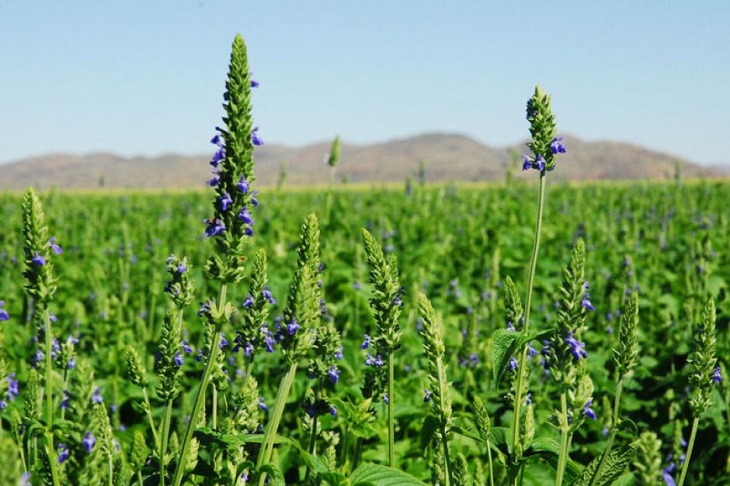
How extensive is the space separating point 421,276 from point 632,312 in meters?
4.99

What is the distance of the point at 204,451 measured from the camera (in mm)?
2684

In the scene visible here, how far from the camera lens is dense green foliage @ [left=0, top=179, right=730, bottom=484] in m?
2.91

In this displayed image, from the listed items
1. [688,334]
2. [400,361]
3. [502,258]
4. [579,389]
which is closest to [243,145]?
[579,389]

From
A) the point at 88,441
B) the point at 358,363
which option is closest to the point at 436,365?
the point at 88,441

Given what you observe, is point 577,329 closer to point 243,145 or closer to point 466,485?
point 466,485

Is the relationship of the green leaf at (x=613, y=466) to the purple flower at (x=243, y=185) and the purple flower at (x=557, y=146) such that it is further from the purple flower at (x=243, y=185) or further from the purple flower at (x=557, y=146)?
the purple flower at (x=243, y=185)

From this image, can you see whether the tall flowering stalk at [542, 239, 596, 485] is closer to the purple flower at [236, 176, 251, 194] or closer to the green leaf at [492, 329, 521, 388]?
the green leaf at [492, 329, 521, 388]

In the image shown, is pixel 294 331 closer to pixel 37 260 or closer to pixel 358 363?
pixel 37 260

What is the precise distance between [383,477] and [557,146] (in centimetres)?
A: 141

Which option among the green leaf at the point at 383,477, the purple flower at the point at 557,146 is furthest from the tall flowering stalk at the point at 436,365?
the purple flower at the point at 557,146

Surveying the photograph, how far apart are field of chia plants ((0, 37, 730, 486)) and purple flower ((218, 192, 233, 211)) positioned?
0.04ft

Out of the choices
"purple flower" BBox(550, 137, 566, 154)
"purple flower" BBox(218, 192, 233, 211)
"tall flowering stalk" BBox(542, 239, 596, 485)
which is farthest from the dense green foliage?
"purple flower" BBox(550, 137, 566, 154)

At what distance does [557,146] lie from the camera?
104 inches

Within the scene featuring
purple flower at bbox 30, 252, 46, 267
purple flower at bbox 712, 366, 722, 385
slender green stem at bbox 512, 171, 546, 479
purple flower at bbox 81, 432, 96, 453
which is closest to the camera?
purple flower at bbox 81, 432, 96, 453
